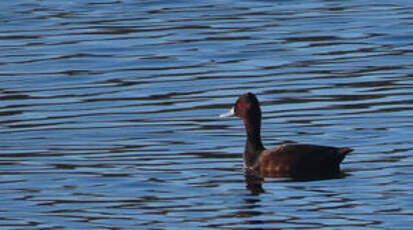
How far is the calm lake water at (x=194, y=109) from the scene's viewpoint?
13383mm

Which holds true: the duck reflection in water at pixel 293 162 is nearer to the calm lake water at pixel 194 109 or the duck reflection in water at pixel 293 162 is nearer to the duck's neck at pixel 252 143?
the duck's neck at pixel 252 143

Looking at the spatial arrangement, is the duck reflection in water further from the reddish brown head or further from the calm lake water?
the reddish brown head

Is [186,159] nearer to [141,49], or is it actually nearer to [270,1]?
[141,49]

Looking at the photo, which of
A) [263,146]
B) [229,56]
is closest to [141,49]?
A: [229,56]

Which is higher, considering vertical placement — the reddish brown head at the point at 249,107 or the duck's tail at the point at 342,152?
the reddish brown head at the point at 249,107

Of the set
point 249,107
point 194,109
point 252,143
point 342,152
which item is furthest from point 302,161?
point 194,109

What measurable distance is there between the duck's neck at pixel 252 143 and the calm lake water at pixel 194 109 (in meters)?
0.14

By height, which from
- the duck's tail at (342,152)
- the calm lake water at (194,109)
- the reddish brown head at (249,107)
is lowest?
the calm lake water at (194,109)

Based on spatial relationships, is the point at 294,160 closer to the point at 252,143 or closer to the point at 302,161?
the point at 302,161

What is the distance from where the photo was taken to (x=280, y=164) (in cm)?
1544

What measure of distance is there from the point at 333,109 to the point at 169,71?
13.1ft

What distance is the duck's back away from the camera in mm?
15109

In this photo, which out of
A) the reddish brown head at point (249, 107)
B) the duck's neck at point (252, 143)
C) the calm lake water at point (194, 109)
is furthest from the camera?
the reddish brown head at point (249, 107)

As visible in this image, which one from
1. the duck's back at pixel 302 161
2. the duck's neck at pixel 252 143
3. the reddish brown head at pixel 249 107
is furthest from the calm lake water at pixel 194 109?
the reddish brown head at pixel 249 107
